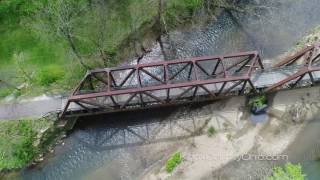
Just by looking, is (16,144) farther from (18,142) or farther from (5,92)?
(5,92)

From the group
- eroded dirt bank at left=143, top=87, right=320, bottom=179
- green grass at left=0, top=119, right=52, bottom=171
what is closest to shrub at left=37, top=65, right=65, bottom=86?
green grass at left=0, top=119, right=52, bottom=171

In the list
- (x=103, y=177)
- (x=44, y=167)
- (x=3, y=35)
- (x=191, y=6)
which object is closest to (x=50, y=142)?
(x=44, y=167)

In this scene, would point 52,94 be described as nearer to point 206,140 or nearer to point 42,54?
point 42,54

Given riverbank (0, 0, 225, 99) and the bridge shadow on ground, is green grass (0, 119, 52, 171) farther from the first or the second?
the bridge shadow on ground

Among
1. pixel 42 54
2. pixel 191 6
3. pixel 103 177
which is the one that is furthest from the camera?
pixel 191 6

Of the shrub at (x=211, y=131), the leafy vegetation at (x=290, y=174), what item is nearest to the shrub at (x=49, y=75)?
the shrub at (x=211, y=131)

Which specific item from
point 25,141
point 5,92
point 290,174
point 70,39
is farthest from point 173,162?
point 5,92
